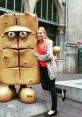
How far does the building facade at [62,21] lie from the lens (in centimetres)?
2525

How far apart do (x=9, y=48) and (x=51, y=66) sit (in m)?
0.89

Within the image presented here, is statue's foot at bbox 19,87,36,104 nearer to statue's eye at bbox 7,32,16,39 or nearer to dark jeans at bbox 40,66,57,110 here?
dark jeans at bbox 40,66,57,110

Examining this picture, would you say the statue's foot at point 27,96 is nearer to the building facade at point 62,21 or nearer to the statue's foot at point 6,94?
the statue's foot at point 6,94

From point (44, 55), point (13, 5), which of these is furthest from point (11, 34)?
point (13, 5)

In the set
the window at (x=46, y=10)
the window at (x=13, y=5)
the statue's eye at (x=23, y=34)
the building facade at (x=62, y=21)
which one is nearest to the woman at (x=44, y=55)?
the statue's eye at (x=23, y=34)

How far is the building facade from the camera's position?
25250 mm

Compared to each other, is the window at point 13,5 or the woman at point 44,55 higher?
the window at point 13,5

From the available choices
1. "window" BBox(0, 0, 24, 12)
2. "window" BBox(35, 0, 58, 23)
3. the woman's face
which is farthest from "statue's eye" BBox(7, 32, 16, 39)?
"window" BBox(35, 0, 58, 23)

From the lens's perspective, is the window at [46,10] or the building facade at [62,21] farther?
the window at [46,10]

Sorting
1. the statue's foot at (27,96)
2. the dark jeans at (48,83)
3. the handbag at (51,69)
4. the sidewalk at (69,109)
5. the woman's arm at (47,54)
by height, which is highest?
the woman's arm at (47,54)

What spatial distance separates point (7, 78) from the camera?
23.3 ft

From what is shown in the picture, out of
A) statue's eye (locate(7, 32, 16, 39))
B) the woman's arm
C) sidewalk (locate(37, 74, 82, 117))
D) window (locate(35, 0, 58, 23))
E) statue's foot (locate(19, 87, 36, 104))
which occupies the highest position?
window (locate(35, 0, 58, 23))

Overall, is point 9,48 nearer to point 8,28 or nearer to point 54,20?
point 8,28

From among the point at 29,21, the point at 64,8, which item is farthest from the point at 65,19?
the point at 29,21
